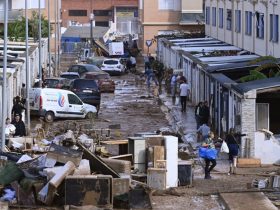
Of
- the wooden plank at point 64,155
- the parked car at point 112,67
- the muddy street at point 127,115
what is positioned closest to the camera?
the wooden plank at point 64,155

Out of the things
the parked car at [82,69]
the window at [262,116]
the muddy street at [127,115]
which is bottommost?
the muddy street at [127,115]

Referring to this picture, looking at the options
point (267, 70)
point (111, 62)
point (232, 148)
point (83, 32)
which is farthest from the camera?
point (83, 32)

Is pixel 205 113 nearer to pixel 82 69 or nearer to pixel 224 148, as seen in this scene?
pixel 224 148

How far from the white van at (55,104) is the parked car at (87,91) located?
3.33 meters

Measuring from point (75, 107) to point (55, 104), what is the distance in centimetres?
101

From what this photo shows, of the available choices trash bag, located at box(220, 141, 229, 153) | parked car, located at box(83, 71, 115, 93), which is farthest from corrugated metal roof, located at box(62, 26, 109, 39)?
trash bag, located at box(220, 141, 229, 153)

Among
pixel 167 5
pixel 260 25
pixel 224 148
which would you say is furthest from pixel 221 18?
pixel 224 148

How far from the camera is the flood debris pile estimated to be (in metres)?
22.6

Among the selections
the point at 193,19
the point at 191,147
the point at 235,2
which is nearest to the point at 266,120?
the point at 191,147

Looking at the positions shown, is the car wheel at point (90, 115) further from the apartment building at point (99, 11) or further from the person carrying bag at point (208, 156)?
the apartment building at point (99, 11)

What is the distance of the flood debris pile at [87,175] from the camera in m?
22.6

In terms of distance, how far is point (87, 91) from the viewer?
48375mm

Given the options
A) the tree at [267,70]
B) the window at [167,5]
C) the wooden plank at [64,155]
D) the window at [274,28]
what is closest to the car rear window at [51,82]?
the window at [274,28]

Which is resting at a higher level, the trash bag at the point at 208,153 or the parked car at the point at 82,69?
the parked car at the point at 82,69
